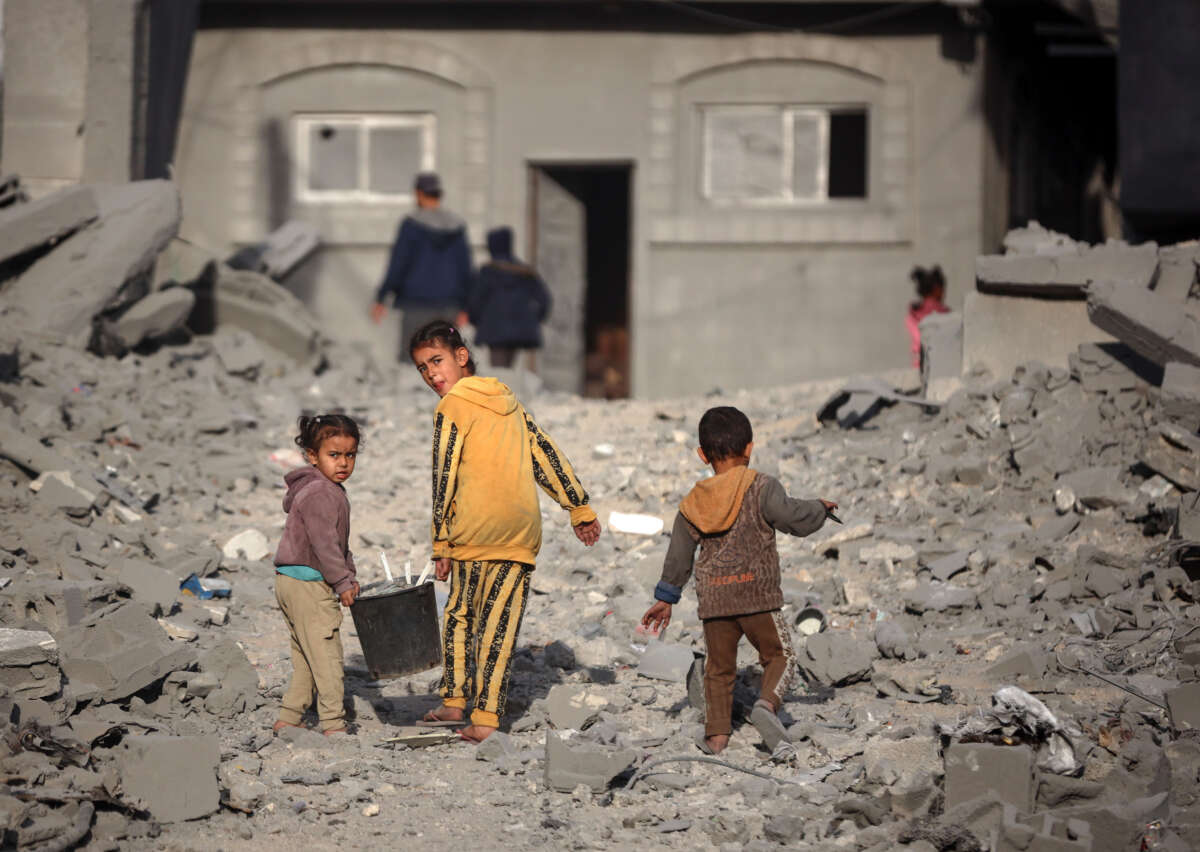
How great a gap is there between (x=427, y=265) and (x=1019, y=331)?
16.2 feet

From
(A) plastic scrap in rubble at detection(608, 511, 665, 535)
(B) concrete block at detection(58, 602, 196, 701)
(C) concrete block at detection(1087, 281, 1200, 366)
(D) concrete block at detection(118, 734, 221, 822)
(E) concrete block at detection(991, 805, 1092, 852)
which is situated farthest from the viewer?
(A) plastic scrap in rubble at detection(608, 511, 665, 535)

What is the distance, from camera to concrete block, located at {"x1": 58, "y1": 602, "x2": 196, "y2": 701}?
4953mm

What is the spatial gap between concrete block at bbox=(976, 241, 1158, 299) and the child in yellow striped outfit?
418 centimetres

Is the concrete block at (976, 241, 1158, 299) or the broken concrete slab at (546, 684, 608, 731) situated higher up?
the concrete block at (976, 241, 1158, 299)

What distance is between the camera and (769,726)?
15.8ft

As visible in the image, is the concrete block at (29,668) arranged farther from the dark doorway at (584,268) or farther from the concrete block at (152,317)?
the dark doorway at (584,268)

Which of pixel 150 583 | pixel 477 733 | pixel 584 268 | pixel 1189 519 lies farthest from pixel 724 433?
pixel 584 268

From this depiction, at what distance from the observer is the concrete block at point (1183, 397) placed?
708 centimetres

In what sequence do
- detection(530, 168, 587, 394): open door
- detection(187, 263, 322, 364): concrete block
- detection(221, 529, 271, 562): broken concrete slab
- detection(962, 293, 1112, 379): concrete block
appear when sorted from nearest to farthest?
1. detection(221, 529, 271, 562): broken concrete slab
2. detection(962, 293, 1112, 379): concrete block
3. detection(187, 263, 322, 364): concrete block
4. detection(530, 168, 587, 394): open door

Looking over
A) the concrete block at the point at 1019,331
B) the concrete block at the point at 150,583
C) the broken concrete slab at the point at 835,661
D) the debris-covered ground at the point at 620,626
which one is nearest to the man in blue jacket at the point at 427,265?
the debris-covered ground at the point at 620,626

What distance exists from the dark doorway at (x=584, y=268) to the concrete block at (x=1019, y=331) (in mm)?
5913

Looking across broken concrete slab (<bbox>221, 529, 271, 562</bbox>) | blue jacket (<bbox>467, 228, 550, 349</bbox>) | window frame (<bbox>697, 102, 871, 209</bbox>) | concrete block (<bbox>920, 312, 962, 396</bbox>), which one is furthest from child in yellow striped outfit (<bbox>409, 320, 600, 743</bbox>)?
window frame (<bbox>697, 102, 871, 209</bbox>)

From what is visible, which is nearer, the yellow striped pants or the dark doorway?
the yellow striped pants

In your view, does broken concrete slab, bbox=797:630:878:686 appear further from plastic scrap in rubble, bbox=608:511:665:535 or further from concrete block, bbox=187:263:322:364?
concrete block, bbox=187:263:322:364
